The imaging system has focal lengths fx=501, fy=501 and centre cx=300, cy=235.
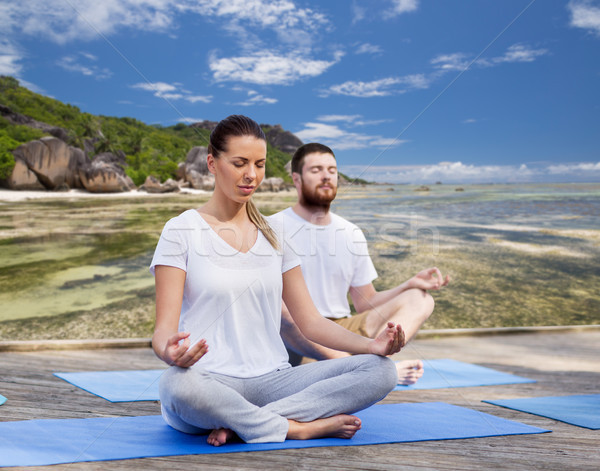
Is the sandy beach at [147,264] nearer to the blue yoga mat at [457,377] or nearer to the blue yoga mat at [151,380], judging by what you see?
the blue yoga mat at [151,380]

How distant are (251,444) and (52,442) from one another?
0.82 meters

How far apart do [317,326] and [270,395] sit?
14.4 inches

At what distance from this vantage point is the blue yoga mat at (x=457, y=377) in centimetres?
339

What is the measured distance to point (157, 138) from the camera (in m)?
66.9

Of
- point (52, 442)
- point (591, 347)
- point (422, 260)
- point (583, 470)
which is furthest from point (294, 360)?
point (422, 260)

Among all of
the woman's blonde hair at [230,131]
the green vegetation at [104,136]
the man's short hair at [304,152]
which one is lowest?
the woman's blonde hair at [230,131]

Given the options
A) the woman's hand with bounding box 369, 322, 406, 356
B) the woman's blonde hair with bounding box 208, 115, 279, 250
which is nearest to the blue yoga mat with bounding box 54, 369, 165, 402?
the woman's hand with bounding box 369, 322, 406, 356

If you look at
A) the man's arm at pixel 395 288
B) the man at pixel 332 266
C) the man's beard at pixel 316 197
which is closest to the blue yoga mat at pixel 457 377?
the man at pixel 332 266

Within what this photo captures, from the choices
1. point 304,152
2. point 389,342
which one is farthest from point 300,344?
point 304,152

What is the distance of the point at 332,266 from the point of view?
3.19m

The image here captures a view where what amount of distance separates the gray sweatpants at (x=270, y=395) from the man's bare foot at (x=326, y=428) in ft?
0.07

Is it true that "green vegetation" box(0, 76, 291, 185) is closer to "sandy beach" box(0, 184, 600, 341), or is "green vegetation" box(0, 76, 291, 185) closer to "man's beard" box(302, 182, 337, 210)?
"sandy beach" box(0, 184, 600, 341)

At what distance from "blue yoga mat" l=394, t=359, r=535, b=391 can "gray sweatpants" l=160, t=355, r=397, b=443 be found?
53.2 inches

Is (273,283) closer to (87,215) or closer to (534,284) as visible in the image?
(534,284)
